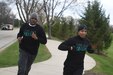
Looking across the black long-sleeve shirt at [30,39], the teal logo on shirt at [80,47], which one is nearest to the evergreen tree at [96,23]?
the black long-sleeve shirt at [30,39]

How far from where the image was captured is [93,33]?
93.8ft

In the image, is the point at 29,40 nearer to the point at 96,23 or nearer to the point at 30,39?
the point at 30,39

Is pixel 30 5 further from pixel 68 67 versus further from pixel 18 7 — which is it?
pixel 68 67

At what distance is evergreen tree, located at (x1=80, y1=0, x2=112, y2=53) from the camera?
2812 cm

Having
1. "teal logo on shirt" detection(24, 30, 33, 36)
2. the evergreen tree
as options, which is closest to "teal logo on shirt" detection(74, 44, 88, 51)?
"teal logo on shirt" detection(24, 30, 33, 36)

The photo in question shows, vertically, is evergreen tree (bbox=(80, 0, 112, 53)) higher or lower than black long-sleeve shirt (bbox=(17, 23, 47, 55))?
lower

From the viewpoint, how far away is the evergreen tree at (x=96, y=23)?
2812cm

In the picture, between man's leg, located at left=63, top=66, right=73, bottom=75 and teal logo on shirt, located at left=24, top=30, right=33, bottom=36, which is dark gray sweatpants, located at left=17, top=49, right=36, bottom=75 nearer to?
teal logo on shirt, located at left=24, top=30, right=33, bottom=36

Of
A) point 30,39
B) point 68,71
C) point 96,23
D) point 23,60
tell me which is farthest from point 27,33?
point 96,23

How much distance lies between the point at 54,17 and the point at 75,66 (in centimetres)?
4283

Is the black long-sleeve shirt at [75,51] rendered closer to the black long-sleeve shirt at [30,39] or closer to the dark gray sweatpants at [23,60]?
the black long-sleeve shirt at [30,39]

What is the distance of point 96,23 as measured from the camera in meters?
28.7

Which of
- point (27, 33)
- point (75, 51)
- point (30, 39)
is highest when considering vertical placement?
point (27, 33)

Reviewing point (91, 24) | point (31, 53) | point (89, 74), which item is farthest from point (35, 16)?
point (91, 24)
